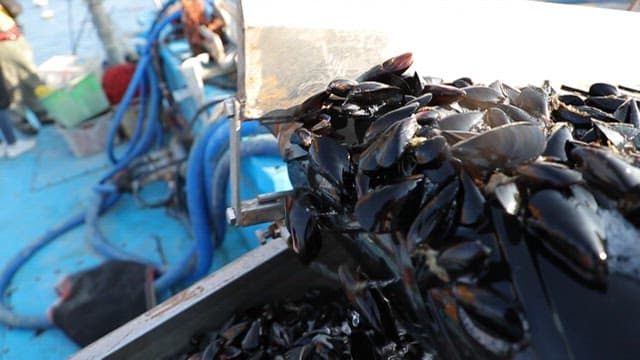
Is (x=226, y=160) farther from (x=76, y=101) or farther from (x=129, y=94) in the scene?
(x=76, y=101)

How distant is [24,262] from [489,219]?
429 cm

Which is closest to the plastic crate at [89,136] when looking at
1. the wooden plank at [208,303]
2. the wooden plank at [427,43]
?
the wooden plank at [208,303]

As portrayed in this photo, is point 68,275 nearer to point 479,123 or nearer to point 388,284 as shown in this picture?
point 388,284

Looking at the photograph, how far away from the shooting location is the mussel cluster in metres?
1.40

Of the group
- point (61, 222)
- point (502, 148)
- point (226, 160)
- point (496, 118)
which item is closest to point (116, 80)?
point (61, 222)

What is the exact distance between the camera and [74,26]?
8.42 m

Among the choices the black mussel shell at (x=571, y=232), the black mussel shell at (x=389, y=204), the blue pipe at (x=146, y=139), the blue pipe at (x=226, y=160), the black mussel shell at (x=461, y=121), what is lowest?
the blue pipe at (x=146, y=139)

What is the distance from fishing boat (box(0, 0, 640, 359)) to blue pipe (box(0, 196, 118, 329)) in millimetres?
15

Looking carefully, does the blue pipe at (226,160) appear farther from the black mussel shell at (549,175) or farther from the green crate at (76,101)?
the green crate at (76,101)

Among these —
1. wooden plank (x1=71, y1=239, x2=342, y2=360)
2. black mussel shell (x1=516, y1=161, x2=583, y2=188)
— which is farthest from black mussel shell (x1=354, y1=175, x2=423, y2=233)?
wooden plank (x1=71, y1=239, x2=342, y2=360)

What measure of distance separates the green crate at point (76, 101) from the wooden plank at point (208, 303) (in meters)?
4.61

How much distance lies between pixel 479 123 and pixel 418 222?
0.33m

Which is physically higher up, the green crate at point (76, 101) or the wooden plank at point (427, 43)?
the wooden plank at point (427, 43)

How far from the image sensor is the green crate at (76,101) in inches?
218
